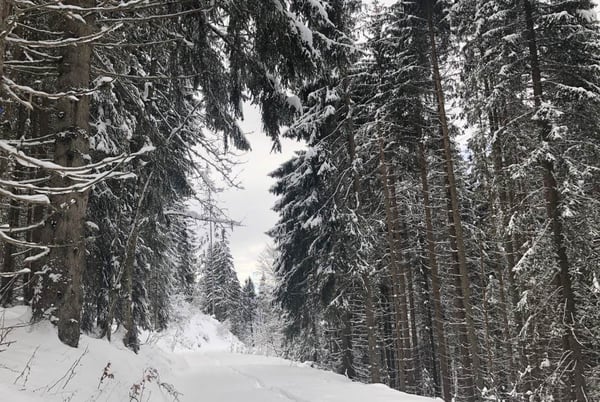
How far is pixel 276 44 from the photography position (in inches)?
228

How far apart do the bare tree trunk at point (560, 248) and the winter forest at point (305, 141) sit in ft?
0.15

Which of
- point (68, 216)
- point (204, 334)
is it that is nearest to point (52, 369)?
point (68, 216)

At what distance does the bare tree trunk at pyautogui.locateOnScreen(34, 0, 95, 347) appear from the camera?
4.67 metres

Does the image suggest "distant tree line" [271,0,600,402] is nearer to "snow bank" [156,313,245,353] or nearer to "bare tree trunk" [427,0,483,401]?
"bare tree trunk" [427,0,483,401]

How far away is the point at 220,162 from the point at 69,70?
9.13 feet

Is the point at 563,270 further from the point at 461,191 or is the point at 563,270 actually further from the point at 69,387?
the point at 69,387

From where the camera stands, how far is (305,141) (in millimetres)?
15656

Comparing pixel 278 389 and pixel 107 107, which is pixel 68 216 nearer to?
pixel 107 107

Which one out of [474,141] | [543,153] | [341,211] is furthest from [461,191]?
[543,153]

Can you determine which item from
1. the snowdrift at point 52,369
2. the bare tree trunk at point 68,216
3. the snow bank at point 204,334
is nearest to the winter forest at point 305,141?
the bare tree trunk at point 68,216

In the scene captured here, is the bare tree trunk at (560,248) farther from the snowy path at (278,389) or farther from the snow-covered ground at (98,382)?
the snow-covered ground at (98,382)

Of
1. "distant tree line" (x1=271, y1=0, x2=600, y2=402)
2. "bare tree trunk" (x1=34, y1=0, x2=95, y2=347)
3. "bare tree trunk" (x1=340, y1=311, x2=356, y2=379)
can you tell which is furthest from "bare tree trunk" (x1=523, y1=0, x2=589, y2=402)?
"bare tree trunk" (x1=34, y1=0, x2=95, y2=347)

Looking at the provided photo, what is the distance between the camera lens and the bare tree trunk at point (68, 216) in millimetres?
4668

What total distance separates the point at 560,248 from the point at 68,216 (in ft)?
32.7
